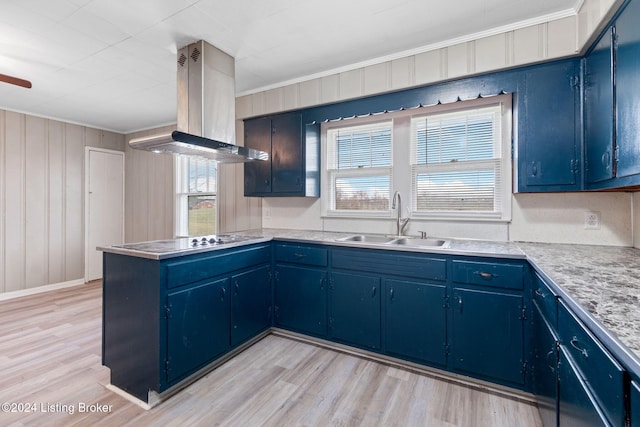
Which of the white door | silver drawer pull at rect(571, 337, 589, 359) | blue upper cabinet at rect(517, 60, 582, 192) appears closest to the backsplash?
blue upper cabinet at rect(517, 60, 582, 192)

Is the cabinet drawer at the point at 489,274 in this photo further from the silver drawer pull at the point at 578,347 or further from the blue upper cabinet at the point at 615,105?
the silver drawer pull at the point at 578,347

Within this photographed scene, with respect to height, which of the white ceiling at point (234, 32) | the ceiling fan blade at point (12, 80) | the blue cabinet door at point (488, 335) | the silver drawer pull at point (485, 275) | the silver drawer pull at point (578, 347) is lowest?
the blue cabinet door at point (488, 335)

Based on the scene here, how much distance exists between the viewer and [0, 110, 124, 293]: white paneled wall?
410 cm

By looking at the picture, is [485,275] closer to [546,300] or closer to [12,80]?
[546,300]

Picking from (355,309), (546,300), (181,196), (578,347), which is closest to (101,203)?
(181,196)

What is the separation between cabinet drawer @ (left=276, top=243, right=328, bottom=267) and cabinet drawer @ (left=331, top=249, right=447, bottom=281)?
0.36ft

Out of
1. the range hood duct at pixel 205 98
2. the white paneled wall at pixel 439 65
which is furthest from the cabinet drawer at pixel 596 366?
the range hood duct at pixel 205 98

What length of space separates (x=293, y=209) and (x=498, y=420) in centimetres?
265

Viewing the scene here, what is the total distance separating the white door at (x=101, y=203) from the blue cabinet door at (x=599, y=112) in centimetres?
627

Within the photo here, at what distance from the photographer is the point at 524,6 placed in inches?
81.0

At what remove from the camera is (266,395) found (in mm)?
2016

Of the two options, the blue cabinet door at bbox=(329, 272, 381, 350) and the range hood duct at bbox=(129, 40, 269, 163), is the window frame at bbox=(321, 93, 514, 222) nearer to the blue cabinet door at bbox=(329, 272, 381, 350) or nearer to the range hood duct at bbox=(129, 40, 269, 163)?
the blue cabinet door at bbox=(329, 272, 381, 350)

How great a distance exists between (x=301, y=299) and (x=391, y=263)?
36.8 inches

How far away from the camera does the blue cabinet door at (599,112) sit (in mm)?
1667
